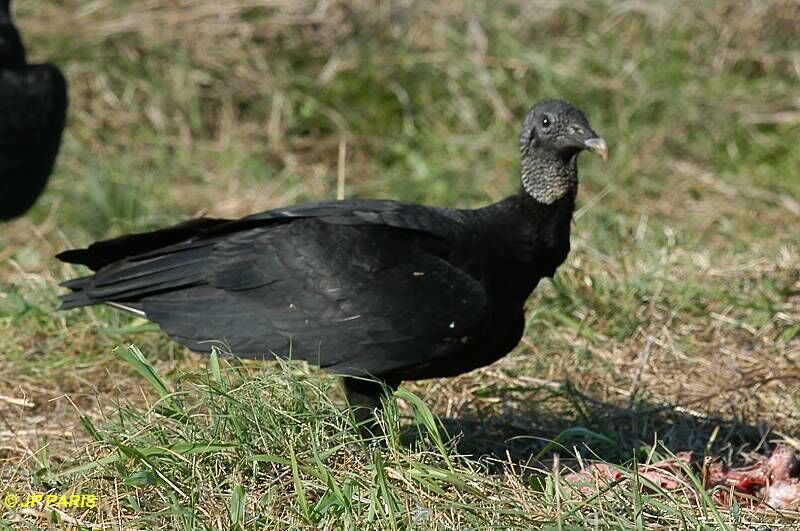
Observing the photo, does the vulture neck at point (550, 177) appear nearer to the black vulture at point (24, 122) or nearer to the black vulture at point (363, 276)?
the black vulture at point (363, 276)

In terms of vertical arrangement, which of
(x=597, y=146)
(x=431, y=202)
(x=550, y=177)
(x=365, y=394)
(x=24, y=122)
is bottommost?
(x=431, y=202)

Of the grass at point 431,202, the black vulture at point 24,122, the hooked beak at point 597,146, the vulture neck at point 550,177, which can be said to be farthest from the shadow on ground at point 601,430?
the black vulture at point 24,122

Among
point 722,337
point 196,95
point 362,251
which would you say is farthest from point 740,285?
point 196,95

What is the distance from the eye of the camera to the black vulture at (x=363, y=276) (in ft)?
11.1

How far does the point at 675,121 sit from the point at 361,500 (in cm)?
462

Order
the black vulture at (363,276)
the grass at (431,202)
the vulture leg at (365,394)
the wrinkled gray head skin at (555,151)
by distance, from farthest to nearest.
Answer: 1. the wrinkled gray head skin at (555,151)
2. the vulture leg at (365,394)
3. the black vulture at (363,276)
4. the grass at (431,202)

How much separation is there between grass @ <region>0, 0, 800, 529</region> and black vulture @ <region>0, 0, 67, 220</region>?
1.00ft

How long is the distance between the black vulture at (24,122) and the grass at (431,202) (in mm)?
306

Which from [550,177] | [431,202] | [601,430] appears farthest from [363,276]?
[431,202]

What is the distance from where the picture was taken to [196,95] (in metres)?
7.11

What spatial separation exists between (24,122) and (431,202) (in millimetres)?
2026

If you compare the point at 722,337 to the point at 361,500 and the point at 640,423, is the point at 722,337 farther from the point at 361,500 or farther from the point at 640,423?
the point at 361,500

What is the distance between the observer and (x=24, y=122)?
557 centimetres

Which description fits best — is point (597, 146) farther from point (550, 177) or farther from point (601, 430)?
point (601, 430)
